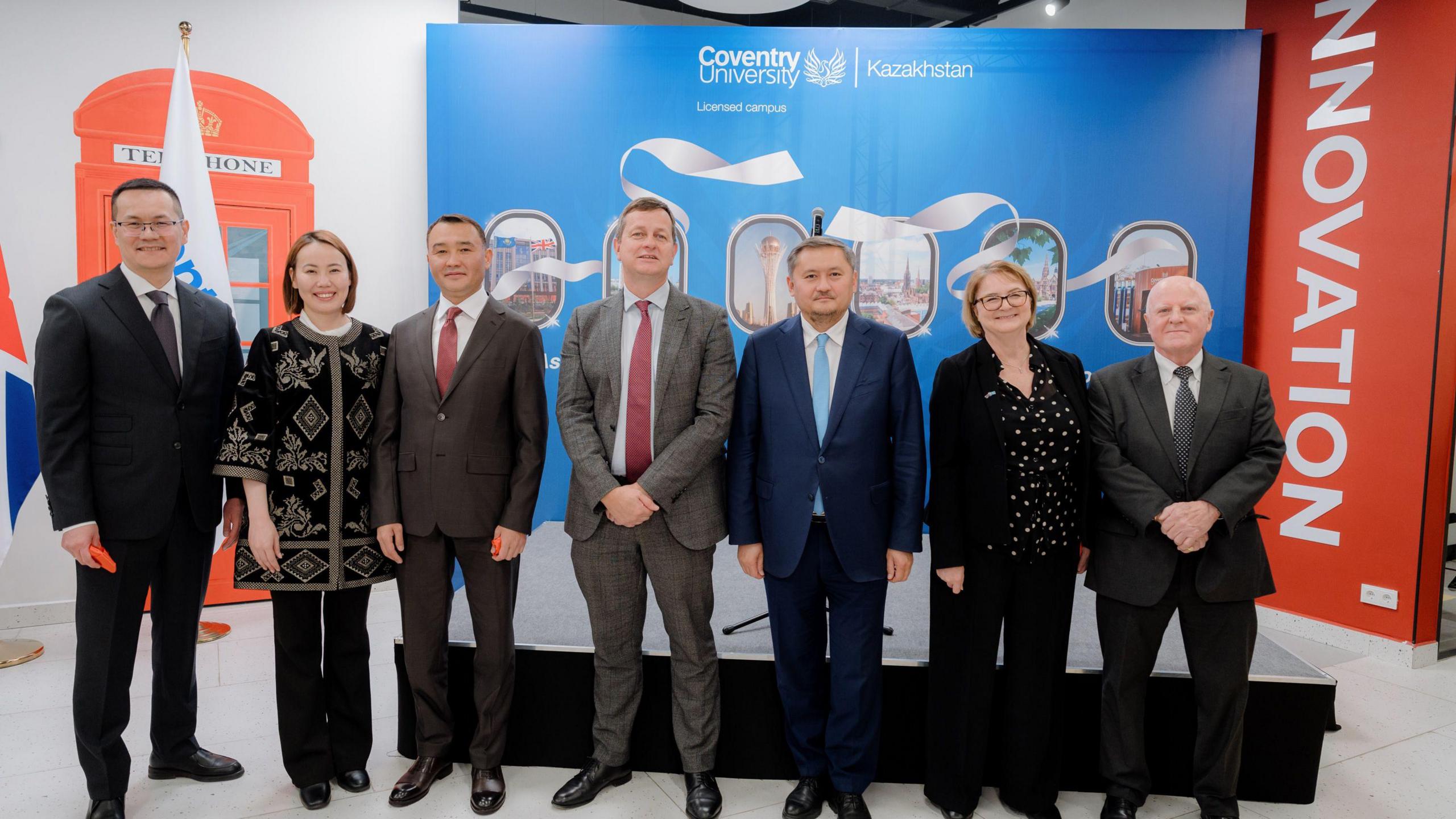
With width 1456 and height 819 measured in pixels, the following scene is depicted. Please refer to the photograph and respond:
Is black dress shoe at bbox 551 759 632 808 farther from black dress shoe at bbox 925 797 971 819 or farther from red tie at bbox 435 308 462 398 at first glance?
red tie at bbox 435 308 462 398

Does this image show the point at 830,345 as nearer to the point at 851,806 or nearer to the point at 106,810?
the point at 851,806

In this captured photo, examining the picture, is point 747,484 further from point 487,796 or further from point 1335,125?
point 1335,125

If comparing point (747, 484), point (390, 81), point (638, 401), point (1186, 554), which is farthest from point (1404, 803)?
point (390, 81)

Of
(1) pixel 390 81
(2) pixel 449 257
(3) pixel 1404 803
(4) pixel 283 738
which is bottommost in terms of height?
(3) pixel 1404 803

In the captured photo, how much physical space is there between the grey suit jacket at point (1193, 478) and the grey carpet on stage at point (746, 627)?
1.61 ft

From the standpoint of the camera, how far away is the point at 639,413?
98.4 inches

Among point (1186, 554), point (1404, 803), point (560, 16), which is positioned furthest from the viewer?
point (560, 16)

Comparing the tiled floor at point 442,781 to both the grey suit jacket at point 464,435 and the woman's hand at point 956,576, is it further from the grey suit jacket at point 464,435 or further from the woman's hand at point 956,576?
the grey suit jacket at point 464,435

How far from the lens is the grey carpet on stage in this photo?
2770 millimetres

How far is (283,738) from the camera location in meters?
2.52

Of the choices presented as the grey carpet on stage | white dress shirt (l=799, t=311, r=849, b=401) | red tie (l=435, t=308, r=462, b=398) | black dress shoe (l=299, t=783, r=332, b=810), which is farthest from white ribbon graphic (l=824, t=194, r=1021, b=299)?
black dress shoe (l=299, t=783, r=332, b=810)

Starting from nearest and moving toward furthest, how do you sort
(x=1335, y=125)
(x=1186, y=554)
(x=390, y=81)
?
(x=1186, y=554)
(x=1335, y=125)
(x=390, y=81)

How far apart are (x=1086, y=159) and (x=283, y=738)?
5068 millimetres

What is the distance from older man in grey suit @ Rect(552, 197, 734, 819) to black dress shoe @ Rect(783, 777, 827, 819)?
0.79ft
